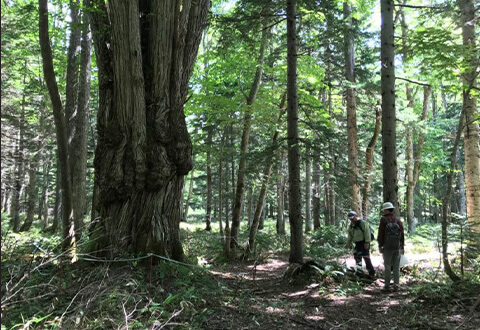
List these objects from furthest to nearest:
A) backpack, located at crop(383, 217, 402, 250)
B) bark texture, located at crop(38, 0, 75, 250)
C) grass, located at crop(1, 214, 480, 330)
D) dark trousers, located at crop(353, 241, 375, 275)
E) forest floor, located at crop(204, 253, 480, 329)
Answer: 1. dark trousers, located at crop(353, 241, 375, 275)
2. backpack, located at crop(383, 217, 402, 250)
3. bark texture, located at crop(38, 0, 75, 250)
4. forest floor, located at crop(204, 253, 480, 329)
5. grass, located at crop(1, 214, 480, 330)

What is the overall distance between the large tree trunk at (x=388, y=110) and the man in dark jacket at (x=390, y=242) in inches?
26.6

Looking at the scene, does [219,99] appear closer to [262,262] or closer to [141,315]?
[262,262]

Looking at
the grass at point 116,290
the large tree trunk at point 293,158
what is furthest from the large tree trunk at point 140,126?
the large tree trunk at point 293,158

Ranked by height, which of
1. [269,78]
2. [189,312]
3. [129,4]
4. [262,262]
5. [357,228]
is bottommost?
[262,262]

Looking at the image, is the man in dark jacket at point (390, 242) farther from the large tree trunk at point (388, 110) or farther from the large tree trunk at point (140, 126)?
the large tree trunk at point (140, 126)

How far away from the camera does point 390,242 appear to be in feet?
21.1

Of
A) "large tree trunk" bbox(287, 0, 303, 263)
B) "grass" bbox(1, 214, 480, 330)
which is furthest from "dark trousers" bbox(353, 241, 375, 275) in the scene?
"large tree trunk" bbox(287, 0, 303, 263)

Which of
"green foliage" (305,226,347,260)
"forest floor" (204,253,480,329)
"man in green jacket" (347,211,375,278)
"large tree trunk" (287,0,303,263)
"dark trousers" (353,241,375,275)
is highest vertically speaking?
"large tree trunk" (287,0,303,263)

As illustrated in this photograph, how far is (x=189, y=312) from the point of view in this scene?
4.24 meters

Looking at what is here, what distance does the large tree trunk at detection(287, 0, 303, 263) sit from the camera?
748 cm

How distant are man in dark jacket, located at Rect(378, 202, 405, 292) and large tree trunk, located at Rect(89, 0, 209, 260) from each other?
4.20 m

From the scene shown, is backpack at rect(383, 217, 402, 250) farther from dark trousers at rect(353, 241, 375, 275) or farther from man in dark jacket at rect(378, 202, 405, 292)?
dark trousers at rect(353, 241, 375, 275)

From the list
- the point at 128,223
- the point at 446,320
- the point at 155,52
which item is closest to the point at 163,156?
the point at 128,223

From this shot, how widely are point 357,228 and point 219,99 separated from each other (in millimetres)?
5611
